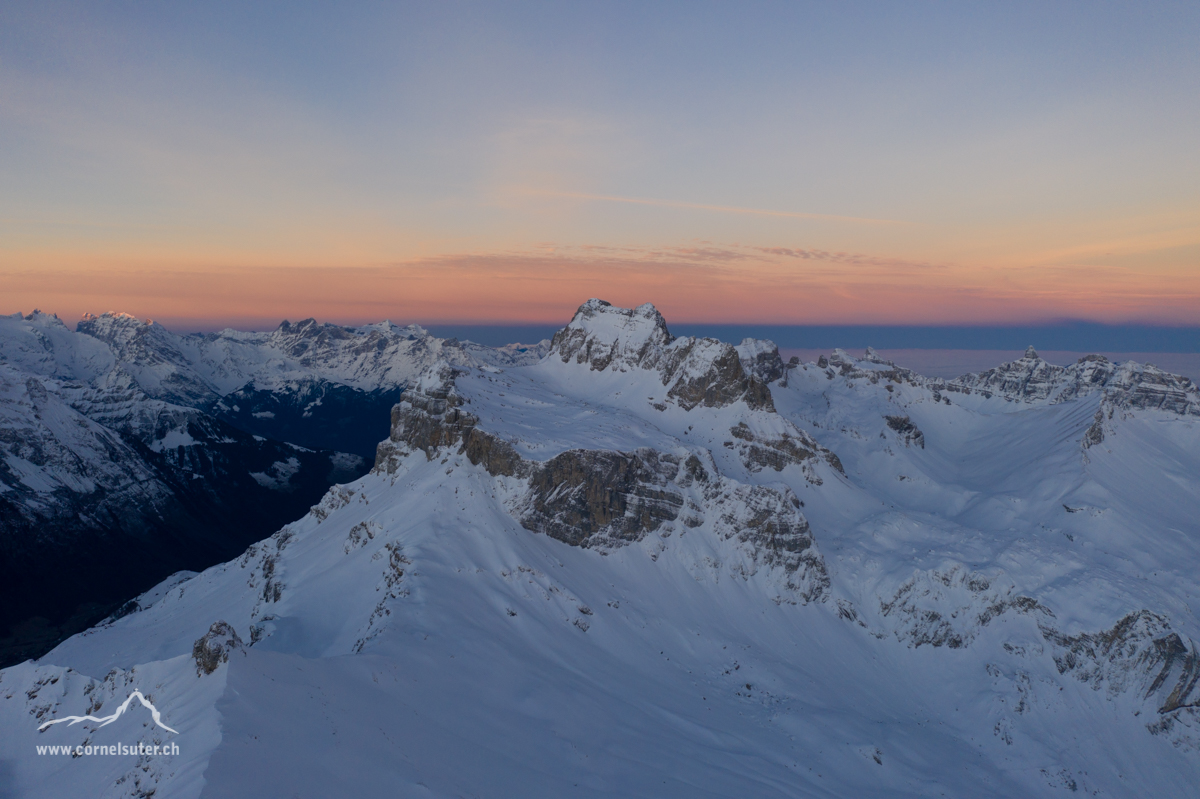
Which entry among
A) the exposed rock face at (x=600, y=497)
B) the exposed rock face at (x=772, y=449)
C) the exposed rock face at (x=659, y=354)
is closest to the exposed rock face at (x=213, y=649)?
the exposed rock face at (x=600, y=497)

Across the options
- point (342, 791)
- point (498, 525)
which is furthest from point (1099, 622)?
point (342, 791)

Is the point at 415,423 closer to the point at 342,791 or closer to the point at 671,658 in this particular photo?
the point at 671,658

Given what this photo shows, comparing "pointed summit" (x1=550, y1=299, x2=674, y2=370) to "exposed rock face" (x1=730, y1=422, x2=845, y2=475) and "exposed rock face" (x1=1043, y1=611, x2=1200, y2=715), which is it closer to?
"exposed rock face" (x1=730, y1=422, x2=845, y2=475)

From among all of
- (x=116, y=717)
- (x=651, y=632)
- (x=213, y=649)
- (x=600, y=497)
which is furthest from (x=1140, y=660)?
(x=116, y=717)

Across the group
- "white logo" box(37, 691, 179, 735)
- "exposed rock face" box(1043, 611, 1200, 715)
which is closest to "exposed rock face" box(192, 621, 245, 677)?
"white logo" box(37, 691, 179, 735)

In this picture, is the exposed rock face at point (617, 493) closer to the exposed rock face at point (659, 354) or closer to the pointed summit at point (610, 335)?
the exposed rock face at point (659, 354)
